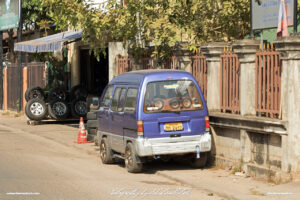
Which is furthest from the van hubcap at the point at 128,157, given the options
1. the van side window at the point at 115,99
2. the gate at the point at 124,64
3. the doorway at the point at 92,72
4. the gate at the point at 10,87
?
the gate at the point at 10,87

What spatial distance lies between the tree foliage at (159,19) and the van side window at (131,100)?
3.03 m

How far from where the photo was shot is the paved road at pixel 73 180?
10672 mm

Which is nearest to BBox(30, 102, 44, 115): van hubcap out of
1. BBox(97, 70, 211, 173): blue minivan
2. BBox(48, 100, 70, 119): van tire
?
BBox(48, 100, 70, 119): van tire

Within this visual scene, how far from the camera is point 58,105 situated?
1000 inches

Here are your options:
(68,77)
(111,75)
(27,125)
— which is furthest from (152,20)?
(68,77)

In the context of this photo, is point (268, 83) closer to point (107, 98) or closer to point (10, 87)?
point (107, 98)

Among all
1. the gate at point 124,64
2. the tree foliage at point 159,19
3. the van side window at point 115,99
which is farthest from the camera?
the gate at point 124,64

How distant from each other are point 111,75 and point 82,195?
32.8 feet

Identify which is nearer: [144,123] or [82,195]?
[82,195]

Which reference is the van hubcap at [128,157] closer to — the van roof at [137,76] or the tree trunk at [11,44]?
the van roof at [137,76]

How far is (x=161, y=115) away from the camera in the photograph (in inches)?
508

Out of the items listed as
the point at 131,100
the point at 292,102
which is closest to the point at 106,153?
the point at 131,100

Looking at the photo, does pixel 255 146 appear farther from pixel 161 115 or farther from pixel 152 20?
pixel 152 20

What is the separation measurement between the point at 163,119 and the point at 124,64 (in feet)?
22.9
